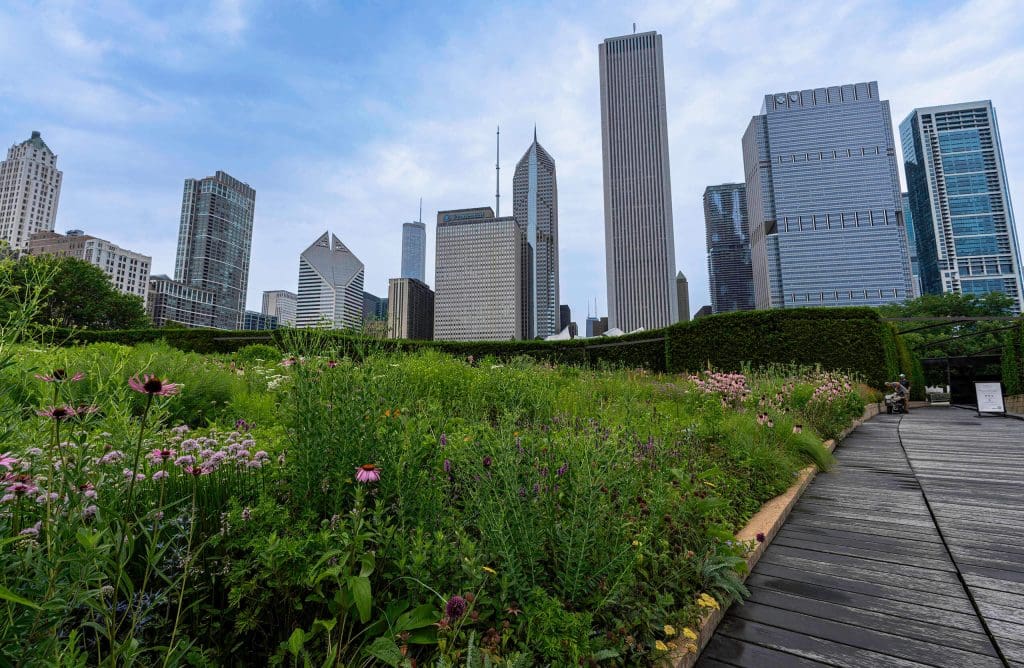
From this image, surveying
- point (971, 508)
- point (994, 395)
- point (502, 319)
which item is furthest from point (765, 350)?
point (502, 319)

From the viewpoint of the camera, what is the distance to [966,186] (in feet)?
289

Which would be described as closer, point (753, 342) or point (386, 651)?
point (386, 651)

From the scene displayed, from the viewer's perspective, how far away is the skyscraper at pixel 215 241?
12219 centimetres

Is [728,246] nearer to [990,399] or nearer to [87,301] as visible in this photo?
[990,399]

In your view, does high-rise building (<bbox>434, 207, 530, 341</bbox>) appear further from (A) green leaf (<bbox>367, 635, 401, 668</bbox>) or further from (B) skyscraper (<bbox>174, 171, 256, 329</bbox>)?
(A) green leaf (<bbox>367, 635, 401, 668</bbox>)

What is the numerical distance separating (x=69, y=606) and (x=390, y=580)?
2.63 ft

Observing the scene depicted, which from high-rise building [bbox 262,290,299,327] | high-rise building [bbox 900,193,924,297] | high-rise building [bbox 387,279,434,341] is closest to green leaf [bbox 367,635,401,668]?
high-rise building [bbox 387,279,434,341]

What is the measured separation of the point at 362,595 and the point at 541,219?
526ft

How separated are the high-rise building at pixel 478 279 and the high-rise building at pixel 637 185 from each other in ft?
119

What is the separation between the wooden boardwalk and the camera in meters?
1.47

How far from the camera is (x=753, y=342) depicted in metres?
10.7

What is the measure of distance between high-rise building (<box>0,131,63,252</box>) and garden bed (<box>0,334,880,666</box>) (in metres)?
121

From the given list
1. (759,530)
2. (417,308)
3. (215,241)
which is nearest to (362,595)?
(759,530)

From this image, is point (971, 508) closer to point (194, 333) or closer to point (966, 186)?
point (194, 333)
